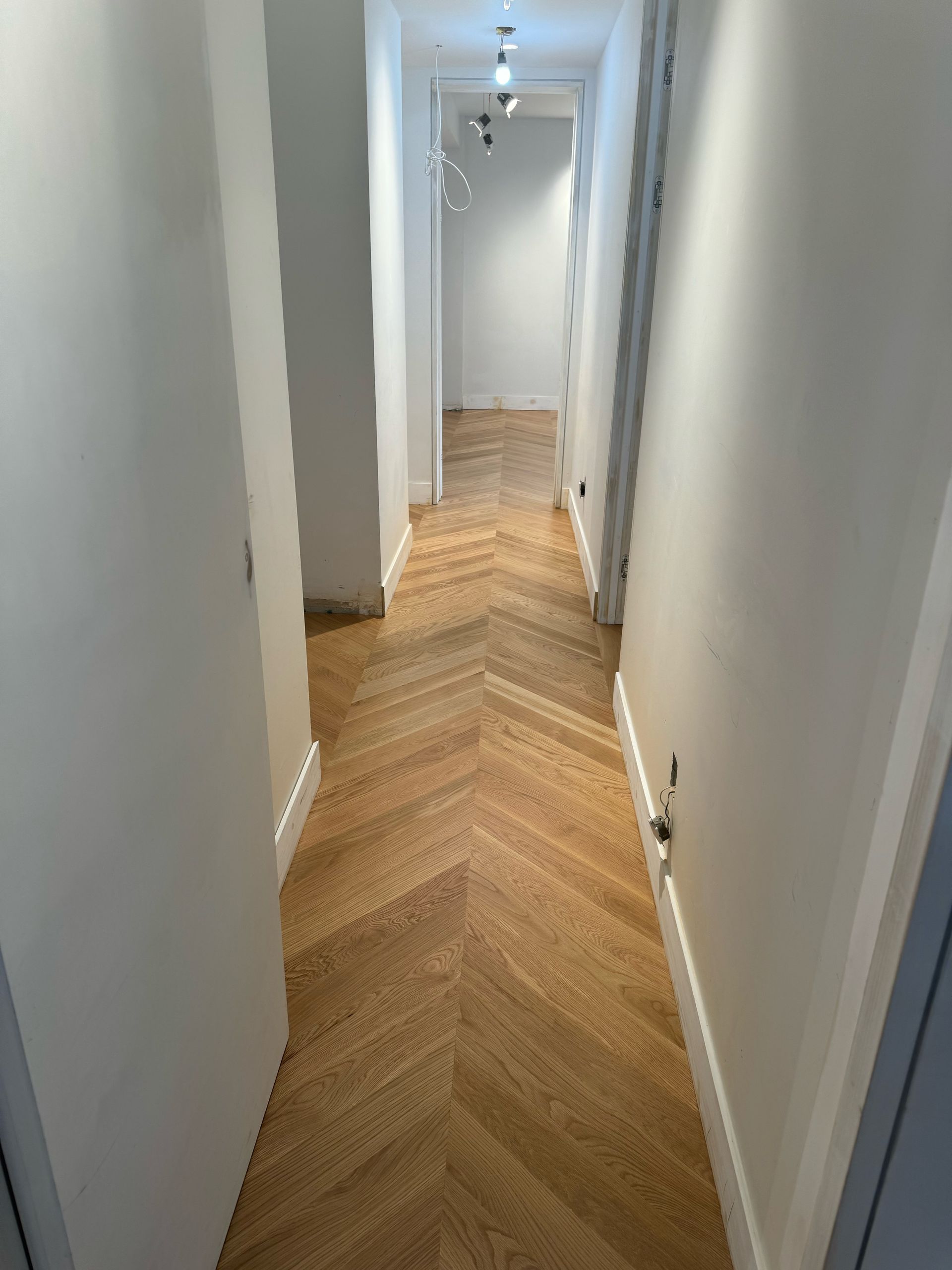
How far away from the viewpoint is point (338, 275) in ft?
10.7

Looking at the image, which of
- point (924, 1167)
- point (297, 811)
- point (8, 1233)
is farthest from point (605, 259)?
point (8, 1233)

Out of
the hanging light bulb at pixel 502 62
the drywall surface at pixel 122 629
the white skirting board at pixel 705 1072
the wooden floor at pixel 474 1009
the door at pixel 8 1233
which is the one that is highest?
the hanging light bulb at pixel 502 62

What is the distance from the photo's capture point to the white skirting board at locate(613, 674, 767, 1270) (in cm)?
128

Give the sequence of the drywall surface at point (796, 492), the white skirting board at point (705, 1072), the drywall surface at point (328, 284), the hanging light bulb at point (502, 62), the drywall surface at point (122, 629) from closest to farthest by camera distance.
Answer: the drywall surface at point (122, 629), the drywall surface at point (796, 492), the white skirting board at point (705, 1072), the drywall surface at point (328, 284), the hanging light bulb at point (502, 62)

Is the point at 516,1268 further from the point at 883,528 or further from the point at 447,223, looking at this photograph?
the point at 447,223

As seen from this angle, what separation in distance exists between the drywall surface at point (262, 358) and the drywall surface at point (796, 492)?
886 mm

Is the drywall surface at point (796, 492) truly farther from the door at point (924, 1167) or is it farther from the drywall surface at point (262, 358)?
the drywall surface at point (262, 358)

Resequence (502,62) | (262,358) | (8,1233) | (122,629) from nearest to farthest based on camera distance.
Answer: (8,1233) < (122,629) < (262,358) < (502,62)

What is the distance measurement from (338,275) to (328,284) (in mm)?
51

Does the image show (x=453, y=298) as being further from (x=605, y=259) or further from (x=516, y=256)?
(x=605, y=259)

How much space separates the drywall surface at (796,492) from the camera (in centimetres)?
88

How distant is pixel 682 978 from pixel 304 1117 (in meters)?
0.76

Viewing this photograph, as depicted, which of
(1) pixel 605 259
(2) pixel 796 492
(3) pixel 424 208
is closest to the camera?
(2) pixel 796 492

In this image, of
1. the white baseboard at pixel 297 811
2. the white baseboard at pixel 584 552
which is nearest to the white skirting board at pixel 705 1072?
the white baseboard at pixel 297 811
